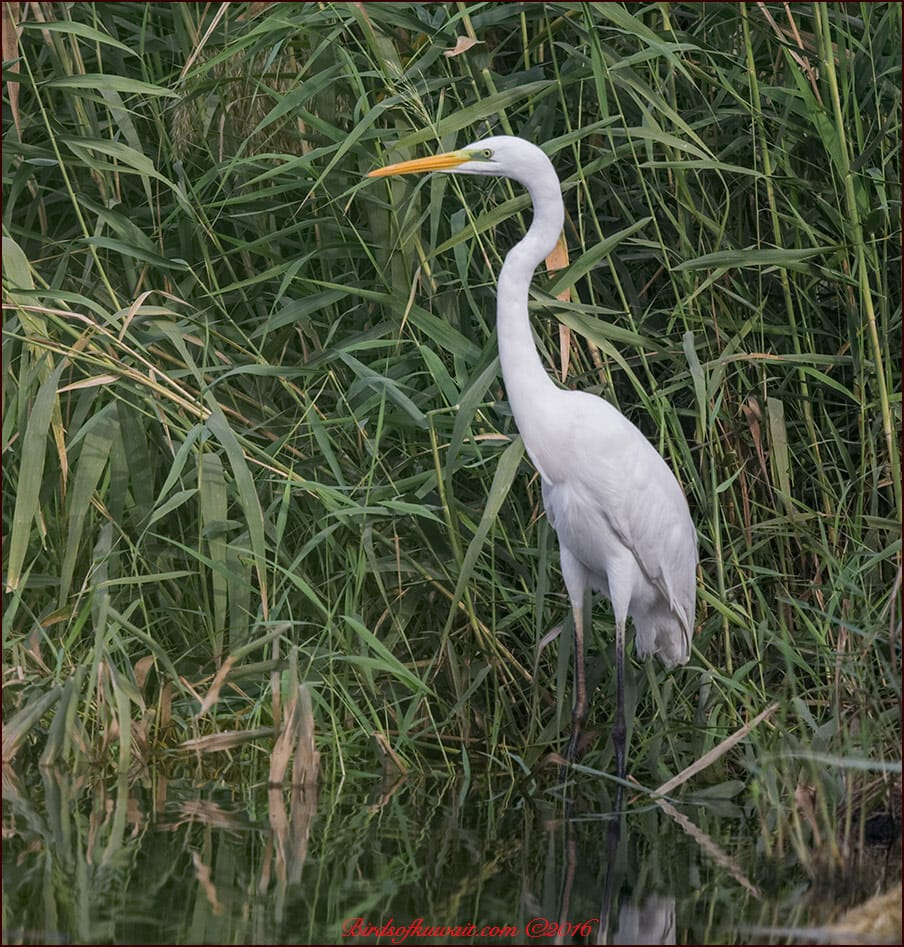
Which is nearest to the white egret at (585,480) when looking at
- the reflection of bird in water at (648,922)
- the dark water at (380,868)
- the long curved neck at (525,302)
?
the long curved neck at (525,302)

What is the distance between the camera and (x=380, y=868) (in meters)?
2.66

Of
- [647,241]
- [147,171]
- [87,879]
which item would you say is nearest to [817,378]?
[647,241]

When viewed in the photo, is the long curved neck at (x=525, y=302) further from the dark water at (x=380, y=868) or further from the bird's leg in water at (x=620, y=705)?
the dark water at (x=380, y=868)

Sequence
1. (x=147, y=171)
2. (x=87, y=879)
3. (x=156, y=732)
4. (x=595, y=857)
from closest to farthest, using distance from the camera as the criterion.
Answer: (x=87, y=879), (x=595, y=857), (x=156, y=732), (x=147, y=171)

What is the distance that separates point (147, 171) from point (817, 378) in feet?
5.68

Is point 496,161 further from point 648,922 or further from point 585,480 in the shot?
point 648,922

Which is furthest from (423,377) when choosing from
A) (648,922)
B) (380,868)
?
(648,922)

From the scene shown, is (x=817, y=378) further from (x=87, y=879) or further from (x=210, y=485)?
(x=87, y=879)

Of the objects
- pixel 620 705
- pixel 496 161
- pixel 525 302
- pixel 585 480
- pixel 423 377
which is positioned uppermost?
pixel 496 161

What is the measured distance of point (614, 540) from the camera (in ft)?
11.4

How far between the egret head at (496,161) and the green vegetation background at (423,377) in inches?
3.3

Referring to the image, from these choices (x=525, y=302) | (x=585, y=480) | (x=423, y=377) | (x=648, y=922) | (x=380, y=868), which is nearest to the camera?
(x=648, y=922)

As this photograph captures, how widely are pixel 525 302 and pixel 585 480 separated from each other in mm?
460

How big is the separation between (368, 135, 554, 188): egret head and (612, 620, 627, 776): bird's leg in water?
3.57 feet
